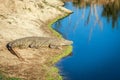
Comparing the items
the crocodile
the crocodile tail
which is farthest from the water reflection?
the crocodile tail

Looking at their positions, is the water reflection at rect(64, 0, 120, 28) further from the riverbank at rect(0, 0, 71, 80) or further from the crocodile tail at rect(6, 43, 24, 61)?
the crocodile tail at rect(6, 43, 24, 61)

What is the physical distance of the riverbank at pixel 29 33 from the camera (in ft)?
67.3

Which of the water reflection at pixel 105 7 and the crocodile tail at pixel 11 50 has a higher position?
the crocodile tail at pixel 11 50

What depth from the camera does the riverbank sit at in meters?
20.5

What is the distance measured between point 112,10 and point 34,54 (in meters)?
20.0

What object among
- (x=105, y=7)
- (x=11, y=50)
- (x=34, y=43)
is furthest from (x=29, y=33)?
(x=105, y=7)

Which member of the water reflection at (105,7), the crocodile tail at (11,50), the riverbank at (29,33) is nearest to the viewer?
the riverbank at (29,33)

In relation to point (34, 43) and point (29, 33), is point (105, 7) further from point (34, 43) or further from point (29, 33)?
point (34, 43)

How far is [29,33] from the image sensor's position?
28266mm

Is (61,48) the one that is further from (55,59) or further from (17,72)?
(17,72)

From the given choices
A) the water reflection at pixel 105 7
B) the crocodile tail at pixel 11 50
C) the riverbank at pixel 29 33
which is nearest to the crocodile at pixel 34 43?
the crocodile tail at pixel 11 50

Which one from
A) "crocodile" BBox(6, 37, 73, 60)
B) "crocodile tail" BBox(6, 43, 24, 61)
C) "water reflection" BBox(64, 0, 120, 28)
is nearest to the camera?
"crocodile tail" BBox(6, 43, 24, 61)

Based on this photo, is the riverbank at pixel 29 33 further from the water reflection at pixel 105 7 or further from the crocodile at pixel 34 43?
the water reflection at pixel 105 7

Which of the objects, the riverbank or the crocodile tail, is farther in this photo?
the crocodile tail
